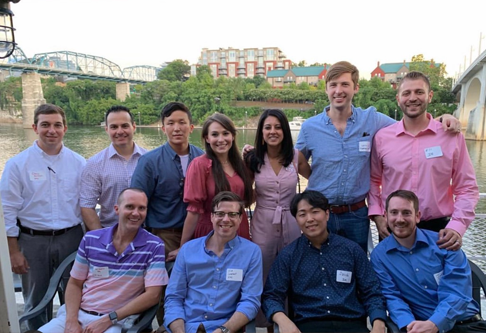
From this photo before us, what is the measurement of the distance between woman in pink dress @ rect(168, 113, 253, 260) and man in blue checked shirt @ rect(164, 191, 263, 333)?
21 centimetres

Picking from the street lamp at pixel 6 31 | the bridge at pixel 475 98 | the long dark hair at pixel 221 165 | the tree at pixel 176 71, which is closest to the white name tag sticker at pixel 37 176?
the street lamp at pixel 6 31

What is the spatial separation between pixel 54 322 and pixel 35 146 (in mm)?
1107

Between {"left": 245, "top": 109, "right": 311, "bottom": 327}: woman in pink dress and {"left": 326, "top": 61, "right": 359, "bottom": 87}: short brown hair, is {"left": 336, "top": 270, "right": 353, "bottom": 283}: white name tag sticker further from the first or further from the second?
{"left": 326, "top": 61, "right": 359, "bottom": 87}: short brown hair

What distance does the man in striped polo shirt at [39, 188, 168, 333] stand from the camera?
1783 millimetres

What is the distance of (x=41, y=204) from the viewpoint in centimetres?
216

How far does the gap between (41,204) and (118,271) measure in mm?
774

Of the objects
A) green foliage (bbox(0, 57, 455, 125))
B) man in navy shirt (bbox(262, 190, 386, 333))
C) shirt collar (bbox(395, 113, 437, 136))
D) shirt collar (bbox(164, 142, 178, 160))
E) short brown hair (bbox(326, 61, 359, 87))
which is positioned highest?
green foliage (bbox(0, 57, 455, 125))

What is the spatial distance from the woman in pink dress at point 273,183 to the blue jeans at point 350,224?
236 mm

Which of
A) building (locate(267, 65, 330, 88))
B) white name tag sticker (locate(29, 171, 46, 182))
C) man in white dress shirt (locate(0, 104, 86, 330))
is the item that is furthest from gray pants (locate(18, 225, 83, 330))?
building (locate(267, 65, 330, 88))

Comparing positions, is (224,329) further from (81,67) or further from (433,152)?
(81,67)

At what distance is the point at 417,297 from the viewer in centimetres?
175

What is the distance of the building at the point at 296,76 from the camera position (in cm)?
7619

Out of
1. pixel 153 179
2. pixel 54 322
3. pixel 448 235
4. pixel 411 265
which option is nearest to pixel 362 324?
pixel 411 265

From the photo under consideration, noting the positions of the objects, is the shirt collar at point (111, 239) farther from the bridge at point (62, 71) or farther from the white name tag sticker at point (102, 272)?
the bridge at point (62, 71)
